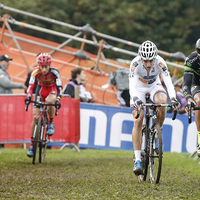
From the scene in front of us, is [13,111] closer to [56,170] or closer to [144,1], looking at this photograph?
[56,170]

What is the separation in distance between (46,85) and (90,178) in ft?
12.3

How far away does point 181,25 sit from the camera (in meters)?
45.9

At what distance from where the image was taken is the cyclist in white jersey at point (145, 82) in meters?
9.37

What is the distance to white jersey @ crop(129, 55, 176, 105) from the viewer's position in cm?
952

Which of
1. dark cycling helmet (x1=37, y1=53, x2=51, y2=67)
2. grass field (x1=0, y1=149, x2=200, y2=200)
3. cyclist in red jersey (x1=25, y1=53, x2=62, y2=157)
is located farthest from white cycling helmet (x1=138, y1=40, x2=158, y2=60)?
dark cycling helmet (x1=37, y1=53, x2=51, y2=67)

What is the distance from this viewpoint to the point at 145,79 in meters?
9.87

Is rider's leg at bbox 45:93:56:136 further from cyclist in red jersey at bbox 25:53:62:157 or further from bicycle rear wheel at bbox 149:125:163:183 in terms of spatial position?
bicycle rear wheel at bbox 149:125:163:183

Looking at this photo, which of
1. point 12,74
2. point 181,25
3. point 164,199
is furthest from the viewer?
point 181,25

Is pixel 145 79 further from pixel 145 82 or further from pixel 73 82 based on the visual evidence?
pixel 73 82

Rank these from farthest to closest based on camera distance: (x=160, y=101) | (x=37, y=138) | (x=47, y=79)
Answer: (x=47, y=79), (x=37, y=138), (x=160, y=101)

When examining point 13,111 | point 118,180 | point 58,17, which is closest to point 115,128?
point 13,111

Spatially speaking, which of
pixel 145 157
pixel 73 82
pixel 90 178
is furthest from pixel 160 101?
pixel 73 82

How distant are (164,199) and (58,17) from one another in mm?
35344

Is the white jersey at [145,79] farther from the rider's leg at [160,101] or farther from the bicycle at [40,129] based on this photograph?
the bicycle at [40,129]
